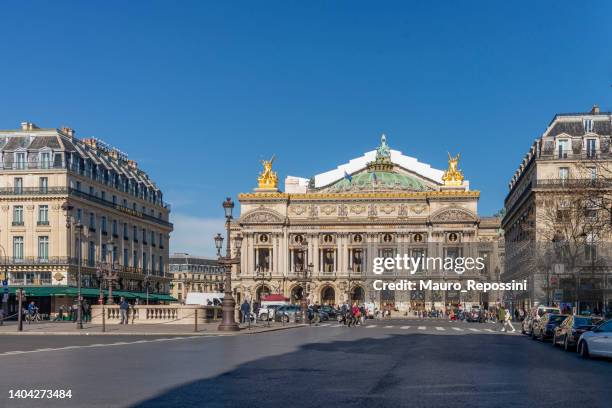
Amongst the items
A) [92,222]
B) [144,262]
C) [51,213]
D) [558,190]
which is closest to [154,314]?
[51,213]

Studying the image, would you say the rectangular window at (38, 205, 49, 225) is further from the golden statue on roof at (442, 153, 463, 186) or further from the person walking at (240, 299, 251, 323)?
the golden statue on roof at (442, 153, 463, 186)

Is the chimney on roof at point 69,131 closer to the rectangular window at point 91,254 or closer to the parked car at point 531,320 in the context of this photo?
the rectangular window at point 91,254

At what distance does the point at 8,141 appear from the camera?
83562 mm

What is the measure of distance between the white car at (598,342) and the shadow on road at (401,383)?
18.1 inches

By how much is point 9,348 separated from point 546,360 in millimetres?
17535

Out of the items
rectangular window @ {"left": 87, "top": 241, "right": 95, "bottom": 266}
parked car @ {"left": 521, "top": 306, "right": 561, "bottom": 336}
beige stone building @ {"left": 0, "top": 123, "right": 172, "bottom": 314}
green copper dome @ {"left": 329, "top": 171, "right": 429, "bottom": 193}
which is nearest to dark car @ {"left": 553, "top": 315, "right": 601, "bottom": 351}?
parked car @ {"left": 521, "top": 306, "right": 561, "bottom": 336}

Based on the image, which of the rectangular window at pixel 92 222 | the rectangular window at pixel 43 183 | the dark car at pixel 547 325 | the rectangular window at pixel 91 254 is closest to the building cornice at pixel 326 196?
the rectangular window at pixel 92 222

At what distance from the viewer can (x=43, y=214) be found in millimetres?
80875

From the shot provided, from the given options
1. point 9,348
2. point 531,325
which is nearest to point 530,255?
point 531,325

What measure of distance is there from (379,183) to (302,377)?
437ft

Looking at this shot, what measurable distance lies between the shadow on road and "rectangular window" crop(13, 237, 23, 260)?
6078 cm

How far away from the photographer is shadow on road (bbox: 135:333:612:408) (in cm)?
→ 1404

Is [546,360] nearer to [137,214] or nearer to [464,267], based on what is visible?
[137,214]

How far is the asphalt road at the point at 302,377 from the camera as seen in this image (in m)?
14.1
